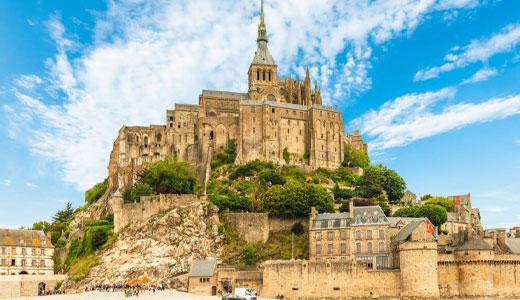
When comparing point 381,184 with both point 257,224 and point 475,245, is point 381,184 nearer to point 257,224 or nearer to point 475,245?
point 257,224

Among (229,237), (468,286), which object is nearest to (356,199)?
(229,237)

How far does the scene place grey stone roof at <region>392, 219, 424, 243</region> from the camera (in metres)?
57.9

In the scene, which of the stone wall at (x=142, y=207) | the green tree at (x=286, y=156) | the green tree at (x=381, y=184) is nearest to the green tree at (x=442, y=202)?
the green tree at (x=381, y=184)

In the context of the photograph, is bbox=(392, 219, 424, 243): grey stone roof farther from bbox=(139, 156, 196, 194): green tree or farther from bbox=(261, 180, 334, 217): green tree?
bbox=(139, 156, 196, 194): green tree

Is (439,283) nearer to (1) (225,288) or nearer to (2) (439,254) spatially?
(2) (439,254)

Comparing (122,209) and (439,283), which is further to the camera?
(122,209)

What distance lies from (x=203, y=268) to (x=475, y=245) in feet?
84.0

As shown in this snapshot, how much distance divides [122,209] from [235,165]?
74.0 ft

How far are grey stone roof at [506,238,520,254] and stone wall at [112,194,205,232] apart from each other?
114 feet

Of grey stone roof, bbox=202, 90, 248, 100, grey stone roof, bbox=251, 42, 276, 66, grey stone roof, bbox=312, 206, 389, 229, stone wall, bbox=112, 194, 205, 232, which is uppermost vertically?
grey stone roof, bbox=251, 42, 276, 66

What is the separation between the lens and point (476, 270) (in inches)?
2270

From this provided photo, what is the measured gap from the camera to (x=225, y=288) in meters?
59.2

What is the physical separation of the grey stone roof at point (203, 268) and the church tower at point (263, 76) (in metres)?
48.2

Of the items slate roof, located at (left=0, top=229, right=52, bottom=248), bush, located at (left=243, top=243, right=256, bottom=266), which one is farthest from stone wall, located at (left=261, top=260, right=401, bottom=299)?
slate roof, located at (left=0, top=229, right=52, bottom=248)
